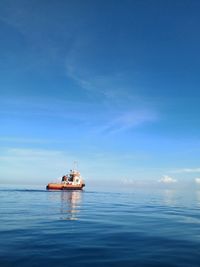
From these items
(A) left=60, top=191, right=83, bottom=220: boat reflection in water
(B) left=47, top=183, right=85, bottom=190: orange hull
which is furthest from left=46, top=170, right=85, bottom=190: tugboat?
(A) left=60, top=191, right=83, bottom=220: boat reflection in water

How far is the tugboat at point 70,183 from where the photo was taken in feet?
447

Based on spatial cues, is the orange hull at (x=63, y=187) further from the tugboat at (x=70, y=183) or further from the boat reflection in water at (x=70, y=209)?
the boat reflection in water at (x=70, y=209)

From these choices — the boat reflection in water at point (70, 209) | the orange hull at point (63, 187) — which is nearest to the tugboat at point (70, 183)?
the orange hull at point (63, 187)

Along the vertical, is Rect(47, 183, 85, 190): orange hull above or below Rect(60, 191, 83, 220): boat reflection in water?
above

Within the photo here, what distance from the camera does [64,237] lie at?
67.3ft

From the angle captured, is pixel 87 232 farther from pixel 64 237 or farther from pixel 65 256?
pixel 65 256

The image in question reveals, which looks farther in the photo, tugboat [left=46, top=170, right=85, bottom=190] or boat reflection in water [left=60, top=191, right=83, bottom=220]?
tugboat [left=46, top=170, right=85, bottom=190]

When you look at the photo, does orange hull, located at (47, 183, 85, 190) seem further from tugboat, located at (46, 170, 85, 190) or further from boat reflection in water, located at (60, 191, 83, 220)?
boat reflection in water, located at (60, 191, 83, 220)

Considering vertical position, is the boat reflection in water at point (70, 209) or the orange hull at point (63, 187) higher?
the orange hull at point (63, 187)

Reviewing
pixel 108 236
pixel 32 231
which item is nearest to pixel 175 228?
pixel 108 236

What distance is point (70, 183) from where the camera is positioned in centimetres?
14588

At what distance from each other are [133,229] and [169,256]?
9487 mm

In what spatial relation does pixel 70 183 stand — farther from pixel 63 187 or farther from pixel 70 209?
pixel 70 209

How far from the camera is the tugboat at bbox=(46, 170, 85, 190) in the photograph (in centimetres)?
13612
